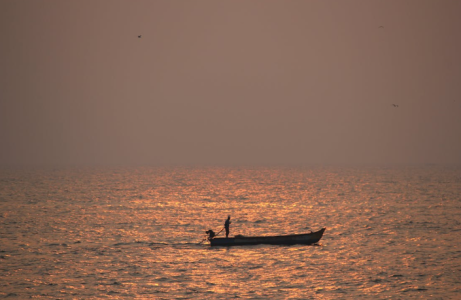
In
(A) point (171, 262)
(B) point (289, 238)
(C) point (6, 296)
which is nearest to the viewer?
(C) point (6, 296)

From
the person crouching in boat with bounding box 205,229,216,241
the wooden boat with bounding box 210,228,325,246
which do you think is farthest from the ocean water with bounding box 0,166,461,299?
the person crouching in boat with bounding box 205,229,216,241

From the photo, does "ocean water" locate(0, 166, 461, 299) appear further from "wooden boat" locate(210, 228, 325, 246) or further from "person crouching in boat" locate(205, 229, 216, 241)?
"person crouching in boat" locate(205, 229, 216, 241)

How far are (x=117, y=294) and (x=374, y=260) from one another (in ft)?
65.1

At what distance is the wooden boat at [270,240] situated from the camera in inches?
1828

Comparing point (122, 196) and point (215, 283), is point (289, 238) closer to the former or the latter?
point (215, 283)

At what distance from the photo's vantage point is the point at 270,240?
4684cm

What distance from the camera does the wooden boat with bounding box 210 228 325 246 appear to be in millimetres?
46438

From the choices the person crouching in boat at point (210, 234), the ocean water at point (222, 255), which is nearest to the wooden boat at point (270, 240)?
the person crouching in boat at point (210, 234)

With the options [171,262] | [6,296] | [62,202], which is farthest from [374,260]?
[62,202]

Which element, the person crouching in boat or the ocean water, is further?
the person crouching in boat

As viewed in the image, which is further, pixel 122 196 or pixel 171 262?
pixel 122 196

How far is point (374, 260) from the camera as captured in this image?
41.6 m

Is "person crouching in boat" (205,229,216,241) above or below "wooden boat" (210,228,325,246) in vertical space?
above

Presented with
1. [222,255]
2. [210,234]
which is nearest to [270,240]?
[210,234]
